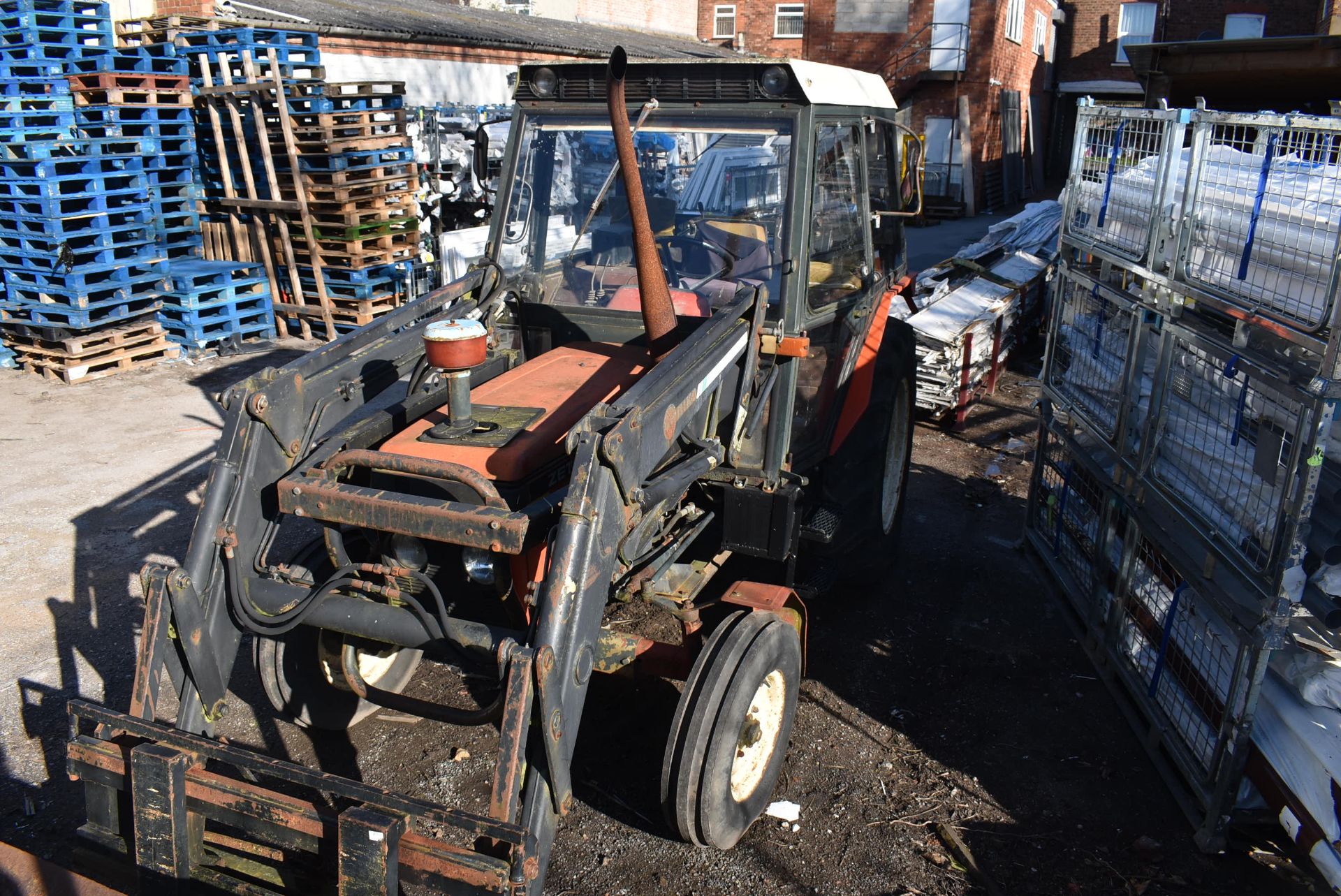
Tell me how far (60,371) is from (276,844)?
8.17 m

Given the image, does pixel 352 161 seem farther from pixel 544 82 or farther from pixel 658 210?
pixel 658 210

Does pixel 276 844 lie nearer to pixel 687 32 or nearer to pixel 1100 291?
pixel 1100 291

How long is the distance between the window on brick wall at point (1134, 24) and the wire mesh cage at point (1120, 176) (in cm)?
2532

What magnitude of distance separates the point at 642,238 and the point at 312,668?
6.97 feet

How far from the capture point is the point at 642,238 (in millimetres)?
3609

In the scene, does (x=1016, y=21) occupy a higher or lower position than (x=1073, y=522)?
higher

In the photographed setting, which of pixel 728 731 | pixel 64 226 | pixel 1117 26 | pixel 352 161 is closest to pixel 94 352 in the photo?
pixel 64 226

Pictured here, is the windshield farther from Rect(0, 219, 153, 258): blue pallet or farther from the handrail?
the handrail

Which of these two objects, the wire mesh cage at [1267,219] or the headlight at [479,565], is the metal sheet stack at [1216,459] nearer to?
the wire mesh cage at [1267,219]

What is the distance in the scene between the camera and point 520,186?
450cm

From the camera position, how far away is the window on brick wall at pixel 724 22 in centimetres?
2753

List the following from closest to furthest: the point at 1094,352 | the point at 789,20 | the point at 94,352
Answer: the point at 1094,352
the point at 94,352
the point at 789,20

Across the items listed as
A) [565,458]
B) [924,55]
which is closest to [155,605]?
[565,458]

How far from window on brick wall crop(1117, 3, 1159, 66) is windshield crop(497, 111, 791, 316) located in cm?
2732
